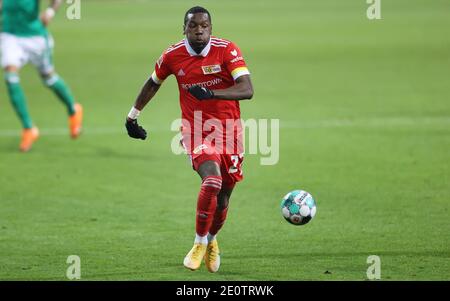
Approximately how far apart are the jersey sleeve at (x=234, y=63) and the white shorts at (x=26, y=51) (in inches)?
309

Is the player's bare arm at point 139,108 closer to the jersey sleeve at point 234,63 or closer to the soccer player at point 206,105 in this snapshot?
the soccer player at point 206,105

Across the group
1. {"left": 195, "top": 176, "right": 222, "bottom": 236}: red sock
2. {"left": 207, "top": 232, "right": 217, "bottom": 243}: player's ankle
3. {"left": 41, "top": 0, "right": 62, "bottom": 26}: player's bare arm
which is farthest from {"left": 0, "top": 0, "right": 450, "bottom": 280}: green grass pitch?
{"left": 41, "top": 0, "right": 62, "bottom": 26}: player's bare arm

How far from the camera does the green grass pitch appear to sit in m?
10.2

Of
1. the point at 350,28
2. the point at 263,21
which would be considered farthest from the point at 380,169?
the point at 263,21

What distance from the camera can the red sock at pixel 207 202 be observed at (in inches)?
376

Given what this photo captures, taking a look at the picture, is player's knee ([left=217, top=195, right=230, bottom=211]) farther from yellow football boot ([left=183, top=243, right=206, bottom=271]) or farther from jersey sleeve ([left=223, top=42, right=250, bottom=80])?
Result: jersey sleeve ([left=223, top=42, right=250, bottom=80])

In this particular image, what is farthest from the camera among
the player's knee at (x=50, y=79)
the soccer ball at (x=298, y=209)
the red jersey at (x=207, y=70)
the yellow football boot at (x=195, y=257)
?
the player's knee at (x=50, y=79)

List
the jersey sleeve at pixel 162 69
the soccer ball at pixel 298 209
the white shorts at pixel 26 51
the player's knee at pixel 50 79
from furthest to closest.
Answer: the player's knee at pixel 50 79
the white shorts at pixel 26 51
the soccer ball at pixel 298 209
the jersey sleeve at pixel 162 69

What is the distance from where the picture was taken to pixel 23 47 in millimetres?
17109

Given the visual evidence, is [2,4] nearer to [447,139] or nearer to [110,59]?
[447,139]

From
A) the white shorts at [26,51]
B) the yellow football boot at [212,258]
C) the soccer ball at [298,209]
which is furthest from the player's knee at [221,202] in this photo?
the white shorts at [26,51]

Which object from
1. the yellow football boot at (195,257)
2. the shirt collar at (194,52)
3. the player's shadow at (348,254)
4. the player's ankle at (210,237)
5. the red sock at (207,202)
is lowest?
the yellow football boot at (195,257)

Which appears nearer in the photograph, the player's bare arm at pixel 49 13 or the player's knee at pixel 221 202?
the player's knee at pixel 221 202

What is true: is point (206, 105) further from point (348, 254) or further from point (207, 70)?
point (348, 254)
